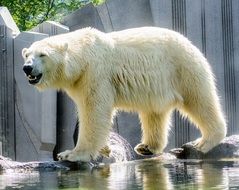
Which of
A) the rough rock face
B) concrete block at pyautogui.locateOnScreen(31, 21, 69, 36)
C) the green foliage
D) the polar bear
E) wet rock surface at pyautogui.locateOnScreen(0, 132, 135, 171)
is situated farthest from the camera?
the green foliage

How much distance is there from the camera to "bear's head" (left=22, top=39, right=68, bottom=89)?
7898mm

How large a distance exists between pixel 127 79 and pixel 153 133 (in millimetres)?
1069

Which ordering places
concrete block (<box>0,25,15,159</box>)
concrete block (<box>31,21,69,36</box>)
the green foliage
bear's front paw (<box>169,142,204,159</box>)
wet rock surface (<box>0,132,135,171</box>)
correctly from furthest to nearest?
the green foliage
concrete block (<box>0,25,15,159</box>)
concrete block (<box>31,21,69,36</box>)
bear's front paw (<box>169,142,204,159</box>)
wet rock surface (<box>0,132,135,171</box>)

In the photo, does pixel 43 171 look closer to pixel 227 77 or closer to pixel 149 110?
pixel 149 110

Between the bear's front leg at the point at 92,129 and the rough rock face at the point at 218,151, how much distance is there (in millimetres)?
1333

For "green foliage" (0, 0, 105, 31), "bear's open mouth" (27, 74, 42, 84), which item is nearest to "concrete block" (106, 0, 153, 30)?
"bear's open mouth" (27, 74, 42, 84)

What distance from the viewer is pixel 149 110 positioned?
352 inches

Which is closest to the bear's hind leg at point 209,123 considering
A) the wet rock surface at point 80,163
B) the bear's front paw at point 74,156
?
the wet rock surface at point 80,163

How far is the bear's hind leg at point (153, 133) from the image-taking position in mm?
9281

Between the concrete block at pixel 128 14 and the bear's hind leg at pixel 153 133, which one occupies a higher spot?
the concrete block at pixel 128 14

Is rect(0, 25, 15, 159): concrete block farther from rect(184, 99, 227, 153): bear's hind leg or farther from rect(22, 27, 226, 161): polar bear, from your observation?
rect(184, 99, 227, 153): bear's hind leg

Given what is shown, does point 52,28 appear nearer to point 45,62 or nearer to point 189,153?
point 45,62

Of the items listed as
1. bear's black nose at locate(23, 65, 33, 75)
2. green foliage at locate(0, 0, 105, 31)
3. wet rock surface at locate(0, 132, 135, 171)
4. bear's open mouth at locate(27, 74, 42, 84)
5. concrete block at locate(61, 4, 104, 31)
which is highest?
green foliage at locate(0, 0, 105, 31)

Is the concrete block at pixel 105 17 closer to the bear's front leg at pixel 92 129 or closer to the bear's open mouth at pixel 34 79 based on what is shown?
the bear's front leg at pixel 92 129
